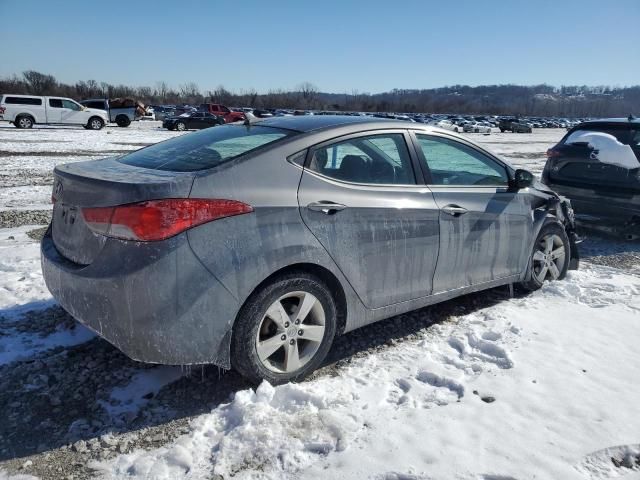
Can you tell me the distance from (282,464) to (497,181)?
117 inches

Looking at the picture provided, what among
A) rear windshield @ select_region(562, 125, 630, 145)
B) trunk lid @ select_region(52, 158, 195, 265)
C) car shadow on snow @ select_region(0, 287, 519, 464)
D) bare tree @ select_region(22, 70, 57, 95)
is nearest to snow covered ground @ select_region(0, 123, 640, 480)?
car shadow on snow @ select_region(0, 287, 519, 464)

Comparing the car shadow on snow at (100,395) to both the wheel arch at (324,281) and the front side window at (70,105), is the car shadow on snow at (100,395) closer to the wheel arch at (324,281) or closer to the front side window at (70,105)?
the wheel arch at (324,281)

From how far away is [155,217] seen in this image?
256 centimetres

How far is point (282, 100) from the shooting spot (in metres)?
109

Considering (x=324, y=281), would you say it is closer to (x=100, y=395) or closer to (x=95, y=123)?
(x=100, y=395)

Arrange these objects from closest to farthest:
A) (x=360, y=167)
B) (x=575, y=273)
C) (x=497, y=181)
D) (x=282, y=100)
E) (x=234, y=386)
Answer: (x=234, y=386)
(x=360, y=167)
(x=497, y=181)
(x=575, y=273)
(x=282, y=100)

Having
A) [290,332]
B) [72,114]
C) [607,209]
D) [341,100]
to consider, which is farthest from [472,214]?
[341,100]

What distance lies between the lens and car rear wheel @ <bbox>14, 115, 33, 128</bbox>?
28938 millimetres

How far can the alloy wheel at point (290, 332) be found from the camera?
2.97 metres

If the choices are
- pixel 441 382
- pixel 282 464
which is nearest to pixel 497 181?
pixel 441 382

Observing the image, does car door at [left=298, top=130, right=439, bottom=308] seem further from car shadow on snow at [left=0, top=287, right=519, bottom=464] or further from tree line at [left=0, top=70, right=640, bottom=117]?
tree line at [left=0, top=70, right=640, bottom=117]

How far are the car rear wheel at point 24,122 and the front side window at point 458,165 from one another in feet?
102

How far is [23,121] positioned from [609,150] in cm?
3079

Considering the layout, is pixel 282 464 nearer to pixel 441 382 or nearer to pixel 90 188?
pixel 441 382
